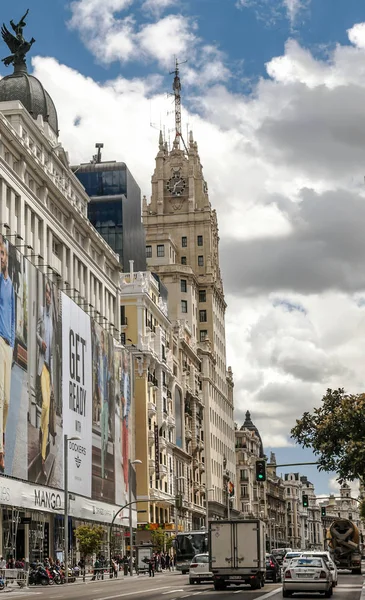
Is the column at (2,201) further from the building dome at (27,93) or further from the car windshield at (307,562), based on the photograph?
the car windshield at (307,562)

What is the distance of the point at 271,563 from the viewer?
54688mm

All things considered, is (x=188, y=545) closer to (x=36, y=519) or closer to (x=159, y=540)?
(x=36, y=519)

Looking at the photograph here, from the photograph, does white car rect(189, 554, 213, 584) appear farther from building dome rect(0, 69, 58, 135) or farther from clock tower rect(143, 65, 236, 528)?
clock tower rect(143, 65, 236, 528)

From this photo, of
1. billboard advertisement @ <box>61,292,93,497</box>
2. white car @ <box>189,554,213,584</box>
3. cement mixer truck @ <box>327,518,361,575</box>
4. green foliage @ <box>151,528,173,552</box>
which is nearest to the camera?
white car @ <box>189,554,213,584</box>

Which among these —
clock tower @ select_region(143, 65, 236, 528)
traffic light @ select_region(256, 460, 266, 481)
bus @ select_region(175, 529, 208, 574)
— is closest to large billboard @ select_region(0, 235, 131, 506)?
bus @ select_region(175, 529, 208, 574)

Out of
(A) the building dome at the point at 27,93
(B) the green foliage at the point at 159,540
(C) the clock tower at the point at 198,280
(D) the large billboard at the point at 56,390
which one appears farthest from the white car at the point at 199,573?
(C) the clock tower at the point at 198,280

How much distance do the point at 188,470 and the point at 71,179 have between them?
48642 mm

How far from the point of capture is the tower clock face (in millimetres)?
162375

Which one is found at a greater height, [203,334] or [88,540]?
[203,334]

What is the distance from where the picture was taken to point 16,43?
8744cm

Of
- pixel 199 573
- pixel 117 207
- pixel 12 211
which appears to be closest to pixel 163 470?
pixel 117 207

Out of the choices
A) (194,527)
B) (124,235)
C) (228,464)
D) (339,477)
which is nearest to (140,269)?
(124,235)

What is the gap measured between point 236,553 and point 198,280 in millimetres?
115385

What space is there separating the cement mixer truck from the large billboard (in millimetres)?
19581
